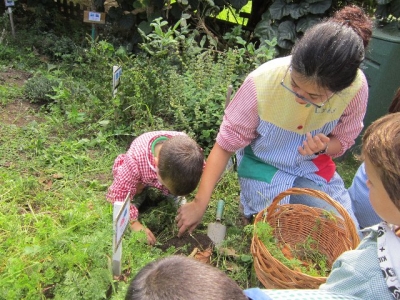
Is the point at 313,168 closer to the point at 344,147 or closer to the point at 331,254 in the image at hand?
the point at 344,147

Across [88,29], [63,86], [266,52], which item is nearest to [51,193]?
[63,86]

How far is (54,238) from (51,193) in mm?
685

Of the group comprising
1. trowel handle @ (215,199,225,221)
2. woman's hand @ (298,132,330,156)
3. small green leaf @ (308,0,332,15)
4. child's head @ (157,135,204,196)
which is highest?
small green leaf @ (308,0,332,15)

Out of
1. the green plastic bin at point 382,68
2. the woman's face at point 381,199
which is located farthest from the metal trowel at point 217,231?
the green plastic bin at point 382,68

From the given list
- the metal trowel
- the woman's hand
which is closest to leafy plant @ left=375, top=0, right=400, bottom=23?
the woman's hand

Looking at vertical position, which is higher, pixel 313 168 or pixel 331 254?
pixel 313 168

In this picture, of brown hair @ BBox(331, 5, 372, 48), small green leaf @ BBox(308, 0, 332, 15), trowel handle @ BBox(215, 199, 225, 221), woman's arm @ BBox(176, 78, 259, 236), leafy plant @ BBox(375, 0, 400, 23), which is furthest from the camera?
small green leaf @ BBox(308, 0, 332, 15)

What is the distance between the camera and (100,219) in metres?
2.08

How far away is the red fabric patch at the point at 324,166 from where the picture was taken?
2.39m

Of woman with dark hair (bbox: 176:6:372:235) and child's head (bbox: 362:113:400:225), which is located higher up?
child's head (bbox: 362:113:400:225)

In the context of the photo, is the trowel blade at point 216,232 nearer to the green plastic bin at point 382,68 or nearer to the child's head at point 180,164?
the child's head at point 180,164

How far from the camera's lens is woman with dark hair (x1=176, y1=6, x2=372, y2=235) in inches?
70.3

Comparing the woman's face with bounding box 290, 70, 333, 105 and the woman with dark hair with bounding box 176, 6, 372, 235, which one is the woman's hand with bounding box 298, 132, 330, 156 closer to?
the woman with dark hair with bounding box 176, 6, 372, 235

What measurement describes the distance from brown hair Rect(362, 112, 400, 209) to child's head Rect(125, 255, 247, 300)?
533mm
